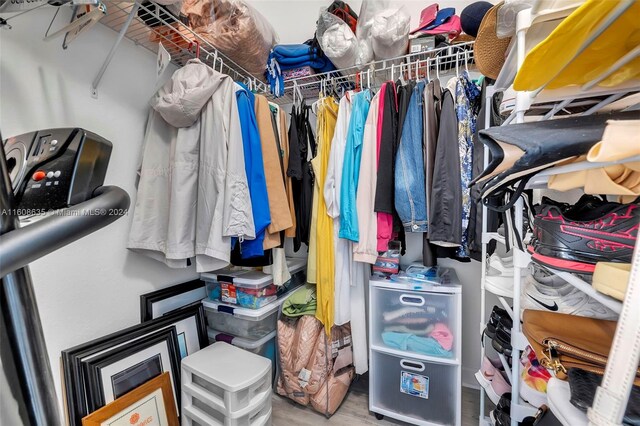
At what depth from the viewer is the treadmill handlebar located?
23 centimetres

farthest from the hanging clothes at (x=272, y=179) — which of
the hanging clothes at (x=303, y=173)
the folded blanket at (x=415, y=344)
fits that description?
the folded blanket at (x=415, y=344)

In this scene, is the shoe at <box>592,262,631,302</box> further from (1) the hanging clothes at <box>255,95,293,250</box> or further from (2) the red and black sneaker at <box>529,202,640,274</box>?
(1) the hanging clothes at <box>255,95,293,250</box>

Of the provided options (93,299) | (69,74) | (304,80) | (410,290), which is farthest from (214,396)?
(304,80)

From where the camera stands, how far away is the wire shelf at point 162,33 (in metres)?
0.95

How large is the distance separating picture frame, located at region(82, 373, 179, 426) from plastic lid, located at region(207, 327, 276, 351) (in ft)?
0.99

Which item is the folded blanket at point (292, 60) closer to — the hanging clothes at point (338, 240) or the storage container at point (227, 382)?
the hanging clothes at point (338, 240)

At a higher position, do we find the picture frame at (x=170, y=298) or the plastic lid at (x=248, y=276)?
the plastic lid at (x=248, y=276)

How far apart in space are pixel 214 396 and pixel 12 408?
852mm

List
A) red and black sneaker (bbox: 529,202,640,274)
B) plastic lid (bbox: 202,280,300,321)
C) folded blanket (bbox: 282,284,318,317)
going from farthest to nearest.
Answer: folded blanket (bbox: 282,284,318,317), plastic lid (bbox: 202,280,300,321), red and black sneaker (bbox: 529,202,640,274)

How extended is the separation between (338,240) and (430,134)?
616 mm

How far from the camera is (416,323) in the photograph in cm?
121

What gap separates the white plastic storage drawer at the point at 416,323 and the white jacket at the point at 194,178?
0.74 m

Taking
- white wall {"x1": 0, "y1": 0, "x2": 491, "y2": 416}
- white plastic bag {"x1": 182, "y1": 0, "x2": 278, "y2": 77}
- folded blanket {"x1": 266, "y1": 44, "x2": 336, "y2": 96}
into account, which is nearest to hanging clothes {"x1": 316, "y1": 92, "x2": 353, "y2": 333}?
folded blanket {"x1": 266, "y1": 44, "x2": 336, "y2": 96}

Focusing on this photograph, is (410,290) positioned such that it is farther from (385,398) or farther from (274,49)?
(274,49)
